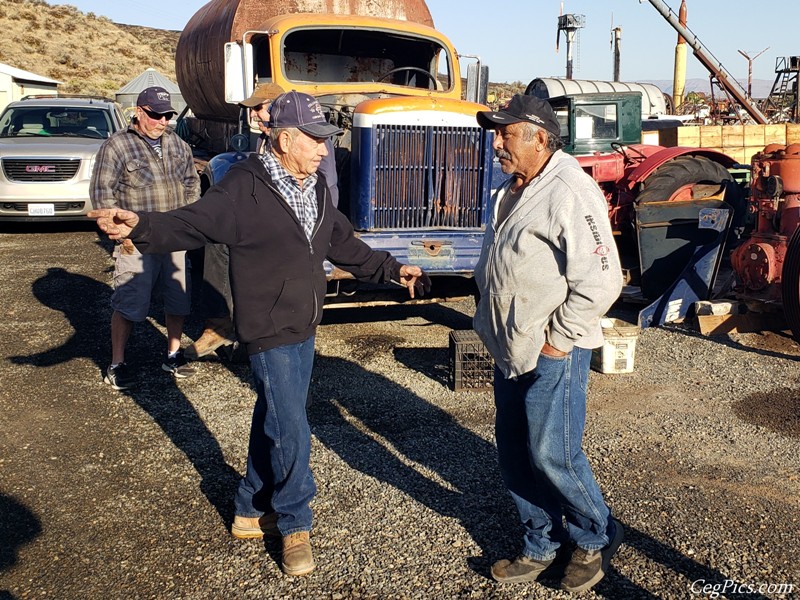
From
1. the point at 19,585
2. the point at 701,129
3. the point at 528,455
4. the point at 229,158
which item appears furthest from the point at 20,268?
the point at 701,129

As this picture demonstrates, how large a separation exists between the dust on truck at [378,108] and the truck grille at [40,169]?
289 cm

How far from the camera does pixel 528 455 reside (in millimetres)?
3436

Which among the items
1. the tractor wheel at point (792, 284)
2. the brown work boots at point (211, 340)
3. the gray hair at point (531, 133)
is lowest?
the brown work boots at point (211, 340)

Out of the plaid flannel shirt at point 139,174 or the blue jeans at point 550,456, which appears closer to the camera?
the blue jeans at point 550,456

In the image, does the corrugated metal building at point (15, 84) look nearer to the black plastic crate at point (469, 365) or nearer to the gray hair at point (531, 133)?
the black plastic crate at point (469, 365)

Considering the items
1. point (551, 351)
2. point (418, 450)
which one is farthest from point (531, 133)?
point (418, 450)

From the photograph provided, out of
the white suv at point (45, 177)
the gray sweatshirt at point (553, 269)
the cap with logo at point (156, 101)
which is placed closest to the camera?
the gray sweatshirt at point (553, 269)

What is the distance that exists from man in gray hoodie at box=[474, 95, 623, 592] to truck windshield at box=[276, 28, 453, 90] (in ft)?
16.7

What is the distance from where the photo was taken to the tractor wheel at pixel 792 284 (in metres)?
6.57

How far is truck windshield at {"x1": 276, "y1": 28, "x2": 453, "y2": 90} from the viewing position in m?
8.16

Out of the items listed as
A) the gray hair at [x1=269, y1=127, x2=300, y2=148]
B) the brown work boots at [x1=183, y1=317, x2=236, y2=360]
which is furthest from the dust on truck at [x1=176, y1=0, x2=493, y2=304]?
the gray hair at [x1=269, y1=127, x2=300, y2=148]

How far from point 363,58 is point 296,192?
543 cm

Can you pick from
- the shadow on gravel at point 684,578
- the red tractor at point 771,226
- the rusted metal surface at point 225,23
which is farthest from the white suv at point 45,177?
the shadow on gravel at point 684,578

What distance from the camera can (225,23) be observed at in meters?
8.99
